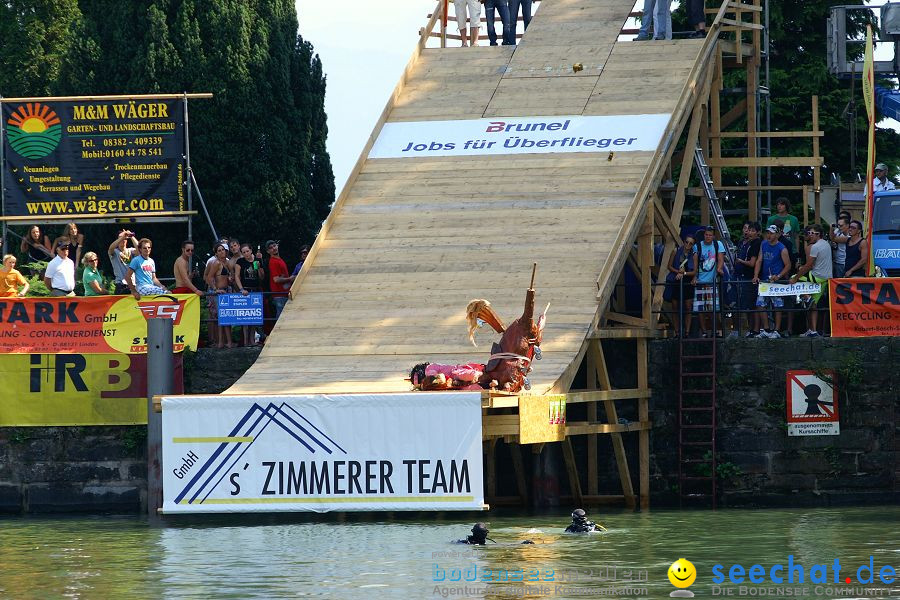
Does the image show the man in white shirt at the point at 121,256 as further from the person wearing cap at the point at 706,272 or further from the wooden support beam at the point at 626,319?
the person wearing cap at the point at 706,272

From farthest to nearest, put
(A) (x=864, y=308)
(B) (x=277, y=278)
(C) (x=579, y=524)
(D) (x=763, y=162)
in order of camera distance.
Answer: (D) (x=763, y=162) < (B) (x=277, y=278) < (A) (x=864, y=308) < (C) (x=579, y=524)

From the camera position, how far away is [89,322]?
85.6 feet

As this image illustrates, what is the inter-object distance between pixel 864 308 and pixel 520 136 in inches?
242

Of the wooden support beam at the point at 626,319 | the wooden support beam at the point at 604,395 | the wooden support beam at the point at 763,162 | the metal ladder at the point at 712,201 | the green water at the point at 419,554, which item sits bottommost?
the green water at the point at 419,554

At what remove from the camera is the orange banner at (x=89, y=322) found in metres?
26.0

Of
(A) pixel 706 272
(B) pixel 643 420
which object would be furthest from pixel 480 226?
(B) pixel 643 420

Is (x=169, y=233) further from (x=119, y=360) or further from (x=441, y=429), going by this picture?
(x=441, y=429)

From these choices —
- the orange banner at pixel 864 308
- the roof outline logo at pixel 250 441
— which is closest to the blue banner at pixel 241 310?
the roof outline logo at pixel 250 441

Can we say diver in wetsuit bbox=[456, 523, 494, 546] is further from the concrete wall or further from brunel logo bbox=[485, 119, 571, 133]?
brunel logo bbox=[485, 119, 571, 133]

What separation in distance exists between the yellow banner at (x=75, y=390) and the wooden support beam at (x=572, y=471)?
5473mm

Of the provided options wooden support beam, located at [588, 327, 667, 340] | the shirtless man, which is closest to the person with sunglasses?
the shirtless man

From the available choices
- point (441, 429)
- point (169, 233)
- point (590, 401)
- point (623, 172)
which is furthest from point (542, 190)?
point (169, 233)

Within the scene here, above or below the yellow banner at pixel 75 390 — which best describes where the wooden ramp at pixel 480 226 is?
above

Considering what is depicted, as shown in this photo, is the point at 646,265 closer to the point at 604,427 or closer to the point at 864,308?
the point at 604,427
